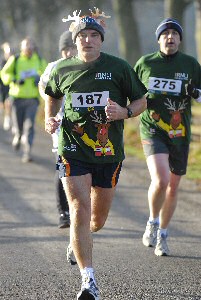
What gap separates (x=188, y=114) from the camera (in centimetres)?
826

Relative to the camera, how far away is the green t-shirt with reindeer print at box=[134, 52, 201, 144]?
8078 mm

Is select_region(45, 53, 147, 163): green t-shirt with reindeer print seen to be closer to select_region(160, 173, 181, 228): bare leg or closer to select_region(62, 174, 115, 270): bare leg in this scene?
select_region(62, 174, 115, 270): bare leg

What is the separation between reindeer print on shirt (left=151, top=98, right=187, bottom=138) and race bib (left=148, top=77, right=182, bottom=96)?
4.1 inches

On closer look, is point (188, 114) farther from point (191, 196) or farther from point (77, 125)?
point (191, 196)

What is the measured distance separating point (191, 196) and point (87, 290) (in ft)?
17.3

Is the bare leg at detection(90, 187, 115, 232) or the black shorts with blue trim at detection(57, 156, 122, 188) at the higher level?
the black shorts with blue trim at detection(57, 156, 122, 188)

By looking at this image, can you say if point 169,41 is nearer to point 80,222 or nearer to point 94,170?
point 94,170

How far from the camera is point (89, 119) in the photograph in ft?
21.4

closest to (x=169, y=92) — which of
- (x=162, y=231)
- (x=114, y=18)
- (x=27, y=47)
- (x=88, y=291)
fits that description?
(x=162, y=231)

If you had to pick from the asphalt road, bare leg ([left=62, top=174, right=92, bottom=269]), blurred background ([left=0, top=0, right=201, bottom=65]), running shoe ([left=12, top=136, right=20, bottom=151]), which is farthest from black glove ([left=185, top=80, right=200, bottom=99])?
running shoe ([left=12, top=136, right=20, bottom=151])

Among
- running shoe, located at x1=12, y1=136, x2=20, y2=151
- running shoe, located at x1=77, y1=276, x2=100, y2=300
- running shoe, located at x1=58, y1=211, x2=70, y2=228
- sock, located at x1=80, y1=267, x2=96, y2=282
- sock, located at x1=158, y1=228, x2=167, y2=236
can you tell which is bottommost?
running shoe, located at x1=12, y1=136, x2=20, y2=151

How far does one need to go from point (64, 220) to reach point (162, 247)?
60.1 inches

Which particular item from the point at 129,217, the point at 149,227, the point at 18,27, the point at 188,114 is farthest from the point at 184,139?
the point at 18,27

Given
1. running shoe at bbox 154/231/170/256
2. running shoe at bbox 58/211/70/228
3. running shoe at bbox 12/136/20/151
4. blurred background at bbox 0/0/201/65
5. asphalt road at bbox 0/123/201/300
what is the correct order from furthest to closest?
blurred background at bbox 0/0/201/65 → running shoe at bbox 12/136/20/151 → running shoe at bbox 58/211/70/228 → running shoe at bbox 154/231/170/256 → asphalt road at bbox 0/123/201/300
